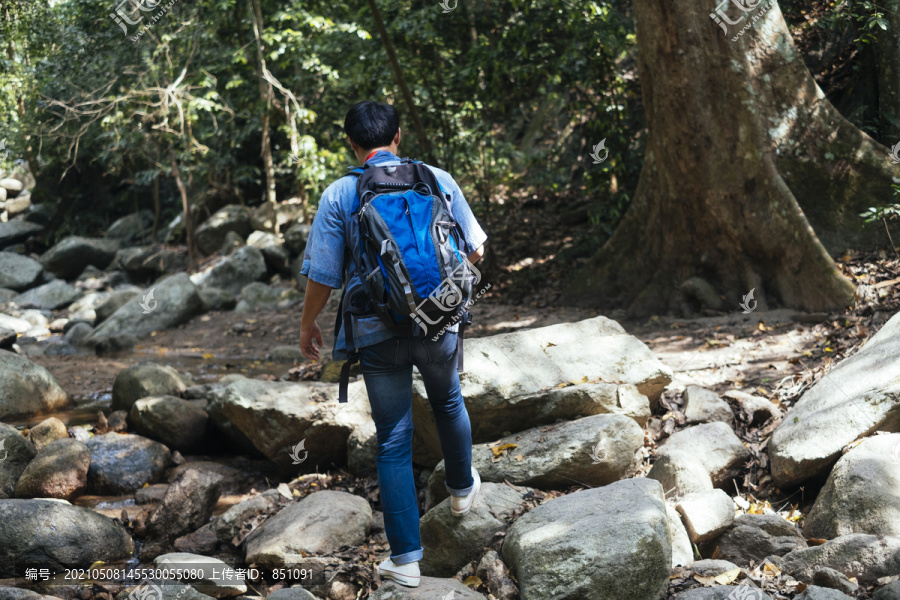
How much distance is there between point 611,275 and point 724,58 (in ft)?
8.94

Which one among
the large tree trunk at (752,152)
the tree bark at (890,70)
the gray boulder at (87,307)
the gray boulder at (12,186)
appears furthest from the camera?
the gray boulder at (12,186)

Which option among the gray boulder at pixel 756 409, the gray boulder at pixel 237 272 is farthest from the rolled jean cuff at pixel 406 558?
the gray boulder at pixel 237 272

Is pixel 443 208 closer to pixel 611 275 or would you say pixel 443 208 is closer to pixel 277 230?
pixel 611 275

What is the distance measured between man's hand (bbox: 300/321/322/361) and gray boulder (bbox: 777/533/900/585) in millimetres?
2292

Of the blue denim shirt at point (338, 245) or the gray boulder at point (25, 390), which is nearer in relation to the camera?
the blue denim shirt at point (338, 245)

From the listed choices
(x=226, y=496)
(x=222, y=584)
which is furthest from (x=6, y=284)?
(x=222, y=584)

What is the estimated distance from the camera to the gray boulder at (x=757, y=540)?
3.21m

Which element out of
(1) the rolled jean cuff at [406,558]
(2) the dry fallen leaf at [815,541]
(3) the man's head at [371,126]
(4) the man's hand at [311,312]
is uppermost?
(3) the man's head at [371,126]

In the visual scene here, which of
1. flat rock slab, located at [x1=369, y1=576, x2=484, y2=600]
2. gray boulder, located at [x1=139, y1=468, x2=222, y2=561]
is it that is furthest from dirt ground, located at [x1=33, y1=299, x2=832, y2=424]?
flat rock slab, located at [x1=369, y1=576, x2=484, y2=600]

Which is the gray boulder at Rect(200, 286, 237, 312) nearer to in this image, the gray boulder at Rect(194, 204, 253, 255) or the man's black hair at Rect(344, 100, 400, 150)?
the gray boulder at Rect(194, 204, 253, 255)

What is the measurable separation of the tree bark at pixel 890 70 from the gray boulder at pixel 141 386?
7.66 metres

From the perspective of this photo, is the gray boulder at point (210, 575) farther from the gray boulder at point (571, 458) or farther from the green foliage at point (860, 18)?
the green foliage at point (860, 18)

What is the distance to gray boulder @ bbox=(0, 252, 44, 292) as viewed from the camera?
52.9ft

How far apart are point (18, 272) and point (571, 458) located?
1686 centimetres
